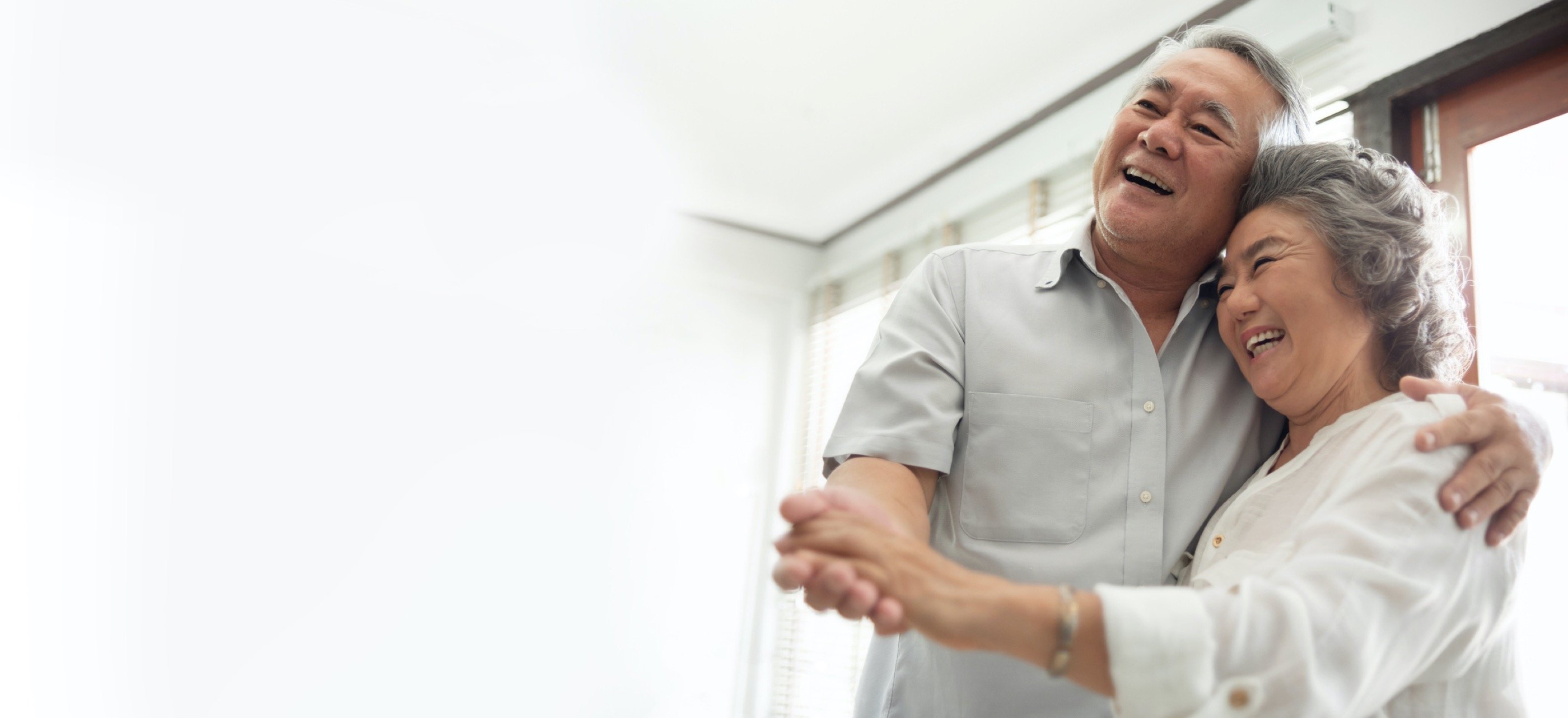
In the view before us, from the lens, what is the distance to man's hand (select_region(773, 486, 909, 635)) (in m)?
0.92

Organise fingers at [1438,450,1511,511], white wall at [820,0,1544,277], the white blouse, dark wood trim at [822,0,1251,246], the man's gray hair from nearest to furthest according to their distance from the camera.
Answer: the white blouse < fingers at [1438,450,1511,511] < the man's gray hair < white wall at [820,0,1544,277] < dark wood trim at [822,0,1251,246]

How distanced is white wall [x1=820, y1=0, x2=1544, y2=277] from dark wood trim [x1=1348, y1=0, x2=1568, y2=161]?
0.02 m

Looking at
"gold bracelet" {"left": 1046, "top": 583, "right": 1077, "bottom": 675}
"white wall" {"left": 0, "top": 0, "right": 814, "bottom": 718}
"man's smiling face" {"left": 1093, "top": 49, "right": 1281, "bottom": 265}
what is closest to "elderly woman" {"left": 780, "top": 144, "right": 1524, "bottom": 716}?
"gold bracelet" {"left": 1046, "top": 583, "right": 1077, "bottom": 675}

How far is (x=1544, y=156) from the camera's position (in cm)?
226

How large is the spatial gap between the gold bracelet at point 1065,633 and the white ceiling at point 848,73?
2668 millimetres

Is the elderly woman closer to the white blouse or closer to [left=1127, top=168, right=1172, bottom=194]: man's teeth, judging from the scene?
the white blouse

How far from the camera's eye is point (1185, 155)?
1546mm

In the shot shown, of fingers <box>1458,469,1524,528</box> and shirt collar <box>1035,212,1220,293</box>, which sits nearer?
fingers <box>1458,469,1524,528</box>

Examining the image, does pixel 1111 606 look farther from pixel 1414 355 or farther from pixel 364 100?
pixel 364 100

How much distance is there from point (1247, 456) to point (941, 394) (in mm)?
473

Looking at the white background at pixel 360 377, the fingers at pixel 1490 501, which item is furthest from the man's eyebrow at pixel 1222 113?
the white background at pixel 360 377

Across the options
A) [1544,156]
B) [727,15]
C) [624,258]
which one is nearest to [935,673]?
[1544,156]

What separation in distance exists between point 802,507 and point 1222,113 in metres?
1.02

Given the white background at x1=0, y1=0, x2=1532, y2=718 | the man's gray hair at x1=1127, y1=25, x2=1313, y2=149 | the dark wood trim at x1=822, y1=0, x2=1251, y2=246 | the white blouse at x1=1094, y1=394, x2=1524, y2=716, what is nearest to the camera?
the white blouse at x1=1094, y1=394, x2=1524, y2=716
